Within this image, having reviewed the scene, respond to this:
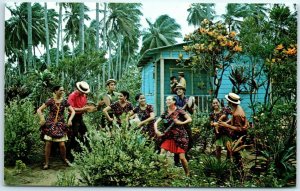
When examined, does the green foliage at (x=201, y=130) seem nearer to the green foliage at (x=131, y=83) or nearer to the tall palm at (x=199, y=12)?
the green foliage at (x=131, y=83)

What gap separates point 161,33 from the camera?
6.21 meters

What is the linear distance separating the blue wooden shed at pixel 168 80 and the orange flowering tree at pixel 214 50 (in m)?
0.07

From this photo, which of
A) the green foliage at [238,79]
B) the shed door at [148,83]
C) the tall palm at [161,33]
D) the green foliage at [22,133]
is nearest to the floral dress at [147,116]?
the shed door at [148,83]

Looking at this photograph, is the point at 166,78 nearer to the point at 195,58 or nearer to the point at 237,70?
the point at 195,58

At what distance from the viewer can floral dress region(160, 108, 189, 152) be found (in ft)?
20.5

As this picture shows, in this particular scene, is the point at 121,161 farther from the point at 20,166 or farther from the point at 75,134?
the point at 20,166

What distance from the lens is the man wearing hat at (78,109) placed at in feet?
20.6

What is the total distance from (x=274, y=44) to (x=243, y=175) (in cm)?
188

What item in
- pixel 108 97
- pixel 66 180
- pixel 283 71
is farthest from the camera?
pixel 108 97

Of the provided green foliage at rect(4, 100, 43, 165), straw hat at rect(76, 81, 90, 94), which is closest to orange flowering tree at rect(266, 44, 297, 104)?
straw hat at rect(76, 81, 90, 94)

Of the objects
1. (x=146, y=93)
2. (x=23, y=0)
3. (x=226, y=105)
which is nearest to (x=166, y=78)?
(x=146, y=93)

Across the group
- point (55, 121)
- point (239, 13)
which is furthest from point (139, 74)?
point (239, 13)

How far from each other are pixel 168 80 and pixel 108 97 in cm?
88

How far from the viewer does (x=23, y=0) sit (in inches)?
246
